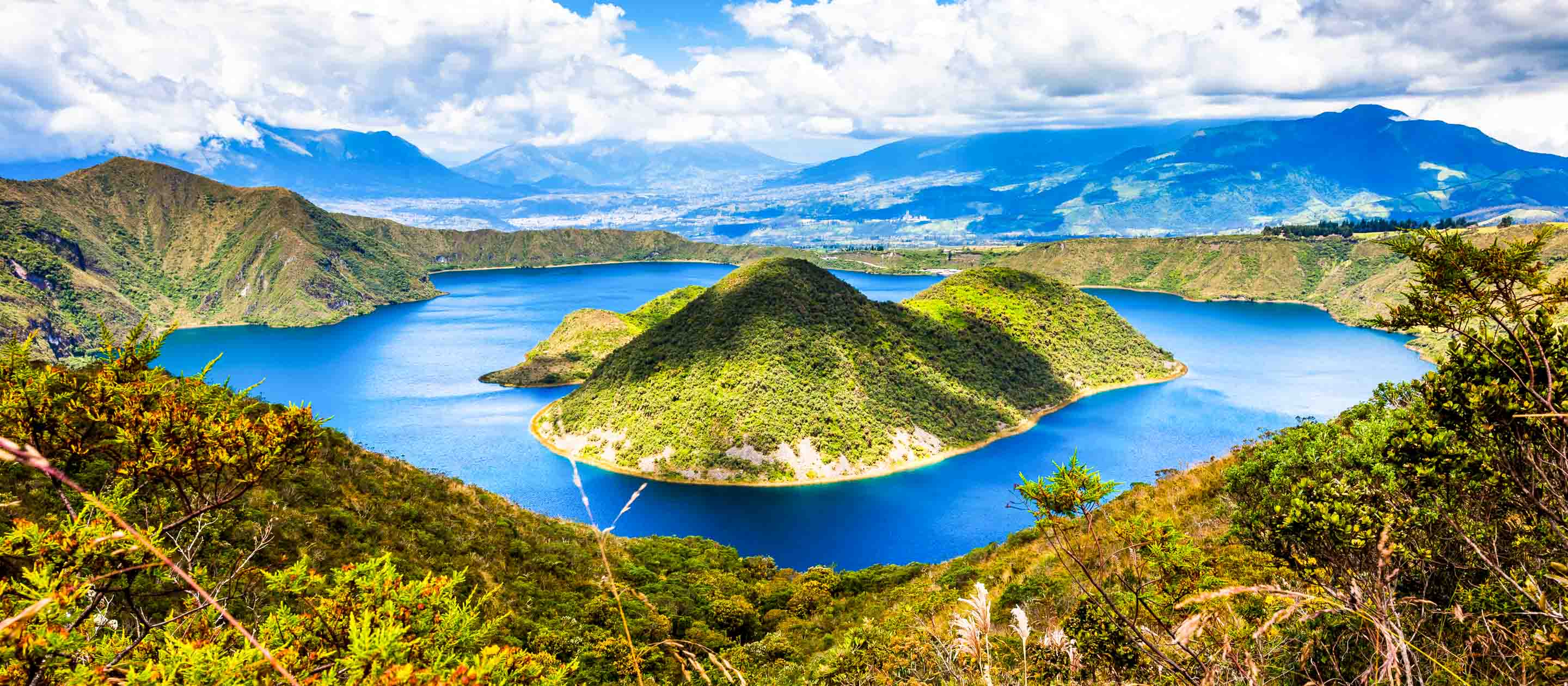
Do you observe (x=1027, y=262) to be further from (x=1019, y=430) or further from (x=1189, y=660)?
(x=1189, y=660)

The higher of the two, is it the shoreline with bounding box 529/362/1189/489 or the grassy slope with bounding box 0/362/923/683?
the grassy slope with bounding box 0/362/923/683

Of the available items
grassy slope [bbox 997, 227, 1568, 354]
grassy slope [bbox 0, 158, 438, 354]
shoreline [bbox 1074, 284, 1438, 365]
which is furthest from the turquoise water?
grassy slope [bbox 0, 158, 438, 354]

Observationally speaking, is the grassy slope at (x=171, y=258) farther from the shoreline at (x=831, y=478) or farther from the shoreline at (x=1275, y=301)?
the shoreline at (x=1275, y=301)

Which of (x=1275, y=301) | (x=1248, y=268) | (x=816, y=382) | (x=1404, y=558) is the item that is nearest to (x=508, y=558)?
(x=1404, y=558)

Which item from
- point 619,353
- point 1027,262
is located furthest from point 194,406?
point 1027,262

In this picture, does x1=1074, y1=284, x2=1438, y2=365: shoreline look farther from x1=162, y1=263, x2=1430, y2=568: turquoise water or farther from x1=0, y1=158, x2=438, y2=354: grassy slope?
x1=0, y1=158, x2=438, y2=354: grassy slope

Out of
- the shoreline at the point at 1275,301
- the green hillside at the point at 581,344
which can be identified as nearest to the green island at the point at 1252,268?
the shoreline at the point at 1275,301
